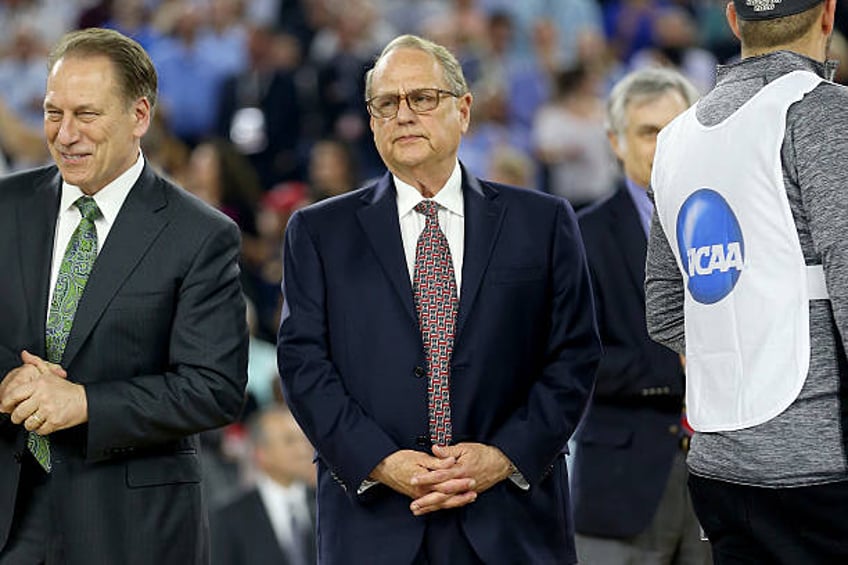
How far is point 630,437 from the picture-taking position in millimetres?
4742

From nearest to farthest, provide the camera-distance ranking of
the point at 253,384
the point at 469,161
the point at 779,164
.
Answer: the point at 779,164, the point at 253,384, the point at 469,161

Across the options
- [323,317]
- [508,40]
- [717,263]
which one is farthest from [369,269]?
[508,40]

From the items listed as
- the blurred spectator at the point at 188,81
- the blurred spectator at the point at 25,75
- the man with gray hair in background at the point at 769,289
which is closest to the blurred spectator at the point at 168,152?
the blurred spectator at the point at 188,81

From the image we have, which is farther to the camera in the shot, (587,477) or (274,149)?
(274,149)

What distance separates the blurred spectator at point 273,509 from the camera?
648 centimetres

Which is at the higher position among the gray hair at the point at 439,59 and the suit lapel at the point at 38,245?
the gray hair at the point at 439,59

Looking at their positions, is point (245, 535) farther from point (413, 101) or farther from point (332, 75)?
point (332, 75)

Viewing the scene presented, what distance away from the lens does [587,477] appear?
480cm

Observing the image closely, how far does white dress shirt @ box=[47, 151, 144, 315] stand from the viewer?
13.1 feet

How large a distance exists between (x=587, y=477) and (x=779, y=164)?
5.90 feet

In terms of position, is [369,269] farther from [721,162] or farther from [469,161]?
[469,161]

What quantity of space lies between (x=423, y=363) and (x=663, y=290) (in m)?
0.64

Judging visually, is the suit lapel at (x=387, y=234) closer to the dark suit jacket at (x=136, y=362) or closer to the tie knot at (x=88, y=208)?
the dark suit jacket at (x=136, y=362)

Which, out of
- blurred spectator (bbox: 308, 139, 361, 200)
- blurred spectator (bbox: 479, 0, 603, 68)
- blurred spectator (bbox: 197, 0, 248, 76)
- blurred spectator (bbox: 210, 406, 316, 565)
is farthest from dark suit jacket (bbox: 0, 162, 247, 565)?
blurred spectator (bbox: 479, 0, 603, 68)
